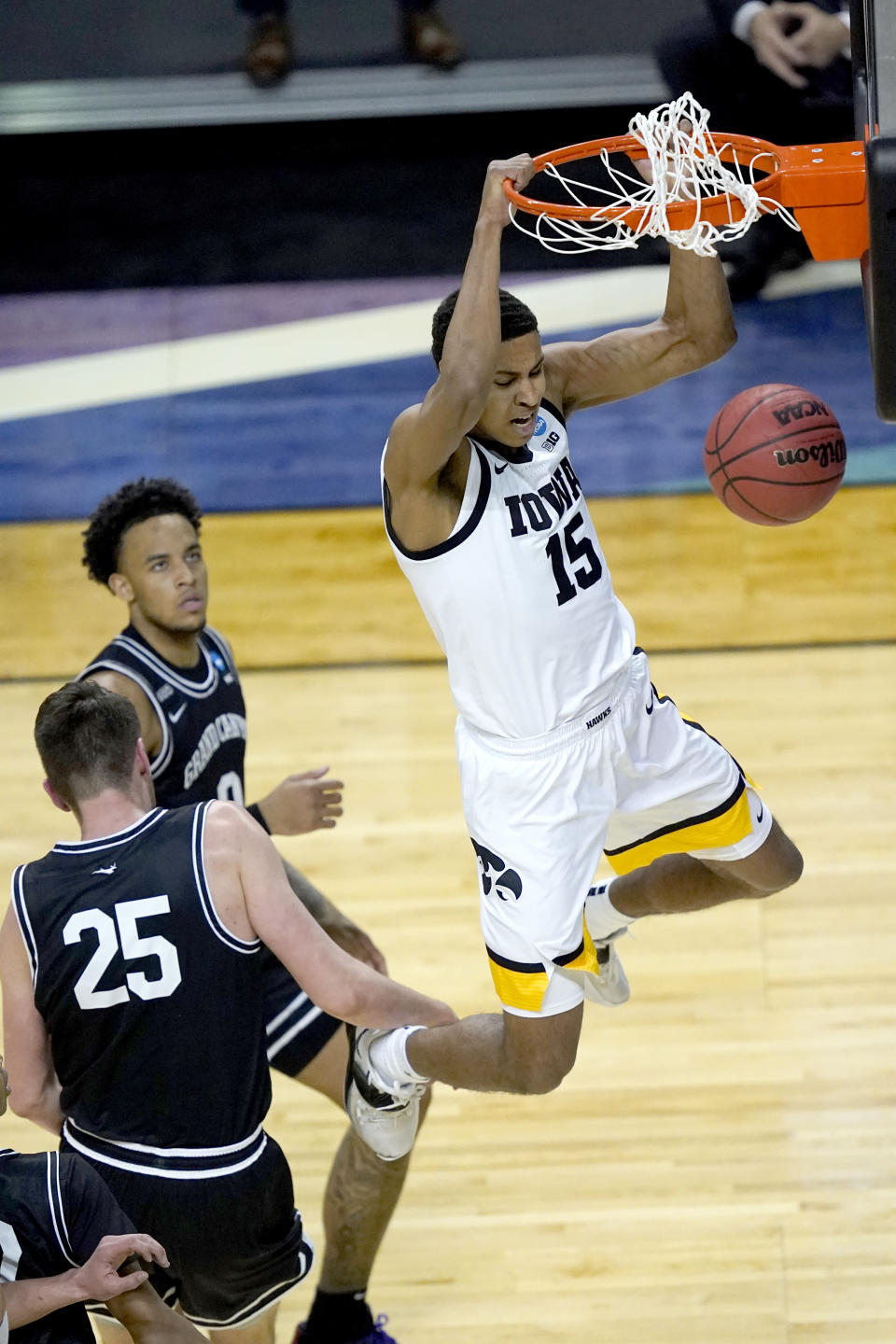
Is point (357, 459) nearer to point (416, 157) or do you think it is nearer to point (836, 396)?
point (416, 157)

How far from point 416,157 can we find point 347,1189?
6.73 meters

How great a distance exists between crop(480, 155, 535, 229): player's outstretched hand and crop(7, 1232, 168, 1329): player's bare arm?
6.74ft

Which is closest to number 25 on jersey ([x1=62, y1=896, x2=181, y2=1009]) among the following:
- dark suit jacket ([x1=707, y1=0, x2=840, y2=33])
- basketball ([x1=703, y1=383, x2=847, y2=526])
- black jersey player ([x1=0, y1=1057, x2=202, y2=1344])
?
black jersey player ([x1=0, y1=1057, x2=202, y2=1344])

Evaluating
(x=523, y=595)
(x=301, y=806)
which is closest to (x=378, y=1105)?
(x=301, y=806)

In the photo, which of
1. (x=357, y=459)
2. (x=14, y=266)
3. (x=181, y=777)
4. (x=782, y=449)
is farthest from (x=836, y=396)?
(x=181, y=777)

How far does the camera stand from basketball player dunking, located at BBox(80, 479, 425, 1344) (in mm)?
4090

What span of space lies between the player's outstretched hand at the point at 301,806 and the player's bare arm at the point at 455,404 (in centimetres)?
81

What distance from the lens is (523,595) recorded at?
3.70 m

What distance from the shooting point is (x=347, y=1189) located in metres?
4.11

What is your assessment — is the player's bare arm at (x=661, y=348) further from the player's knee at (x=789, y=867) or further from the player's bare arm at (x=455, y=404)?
the player's knee at (x=789, y=867)

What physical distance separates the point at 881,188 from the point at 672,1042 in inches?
120

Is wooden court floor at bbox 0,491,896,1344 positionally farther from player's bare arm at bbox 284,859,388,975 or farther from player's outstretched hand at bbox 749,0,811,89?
player's outstretched hand at bbox 749,0,811,89

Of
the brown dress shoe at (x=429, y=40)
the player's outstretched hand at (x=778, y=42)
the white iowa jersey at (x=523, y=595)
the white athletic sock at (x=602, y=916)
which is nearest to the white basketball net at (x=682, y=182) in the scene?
the white iowa jersey at (x=523, y=595)

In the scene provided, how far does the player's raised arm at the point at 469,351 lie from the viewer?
329 centimetres
